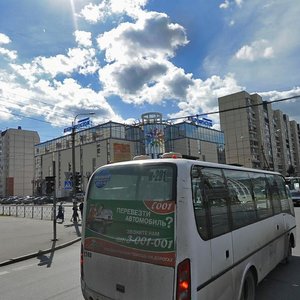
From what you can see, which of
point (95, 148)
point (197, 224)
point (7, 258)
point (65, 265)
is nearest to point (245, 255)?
point (197, 224)

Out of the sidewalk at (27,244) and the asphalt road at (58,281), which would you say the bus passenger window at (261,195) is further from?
the sidewalk at (27,244)

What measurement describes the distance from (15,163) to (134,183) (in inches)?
4870

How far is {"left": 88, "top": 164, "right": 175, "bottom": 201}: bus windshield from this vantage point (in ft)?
12.3

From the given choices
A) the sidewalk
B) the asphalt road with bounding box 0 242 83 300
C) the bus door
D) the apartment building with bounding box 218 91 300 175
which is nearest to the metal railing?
the sidewalk

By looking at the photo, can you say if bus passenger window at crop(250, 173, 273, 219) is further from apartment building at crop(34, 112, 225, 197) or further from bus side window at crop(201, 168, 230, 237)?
apartment building at crop(34, 112, 225, 197)

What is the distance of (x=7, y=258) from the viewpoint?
1023 centimetres

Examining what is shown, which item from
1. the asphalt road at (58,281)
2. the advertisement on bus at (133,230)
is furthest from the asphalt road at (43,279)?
the advertisement on bus at (133,230)

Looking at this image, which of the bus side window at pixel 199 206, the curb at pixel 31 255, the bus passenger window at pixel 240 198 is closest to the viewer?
the bus side window at pixel 199 206

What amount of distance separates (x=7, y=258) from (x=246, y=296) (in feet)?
26.9

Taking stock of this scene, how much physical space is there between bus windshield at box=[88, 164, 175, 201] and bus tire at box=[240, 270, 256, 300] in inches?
81.4

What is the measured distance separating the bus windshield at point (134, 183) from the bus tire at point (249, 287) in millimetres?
2067

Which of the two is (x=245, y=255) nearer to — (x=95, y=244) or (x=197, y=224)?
(x=197, y=224)

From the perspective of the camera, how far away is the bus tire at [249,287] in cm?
465

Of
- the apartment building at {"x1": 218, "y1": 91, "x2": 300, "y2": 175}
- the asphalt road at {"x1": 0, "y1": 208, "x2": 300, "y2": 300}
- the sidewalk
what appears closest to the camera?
the asphalt road at {"x1": 0, "y1": 208, "x2": 300, "y2": 300}
